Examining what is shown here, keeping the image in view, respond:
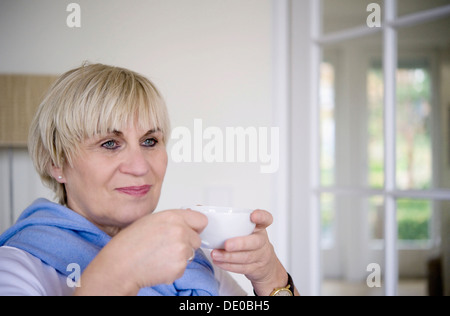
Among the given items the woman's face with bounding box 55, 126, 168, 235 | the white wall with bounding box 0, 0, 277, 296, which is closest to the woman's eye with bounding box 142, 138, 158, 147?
the woman's face with bounding box 55, 126, 168, 235

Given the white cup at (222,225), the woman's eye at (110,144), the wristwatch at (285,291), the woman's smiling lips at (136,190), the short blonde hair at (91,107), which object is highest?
the short blonde hair at (91,107)

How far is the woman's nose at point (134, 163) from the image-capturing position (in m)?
0.74

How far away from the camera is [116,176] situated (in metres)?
0.75

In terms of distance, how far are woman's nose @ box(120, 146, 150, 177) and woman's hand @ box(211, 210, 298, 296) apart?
0.70 ft

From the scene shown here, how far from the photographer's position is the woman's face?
0.75 m

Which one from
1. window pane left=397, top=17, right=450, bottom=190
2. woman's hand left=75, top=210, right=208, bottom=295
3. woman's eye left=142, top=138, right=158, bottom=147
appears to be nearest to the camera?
woman's hand left=75, top=210, right=208, bottom=295

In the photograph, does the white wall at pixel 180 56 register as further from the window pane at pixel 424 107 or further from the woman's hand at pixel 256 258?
the window pane at pixel 424 107

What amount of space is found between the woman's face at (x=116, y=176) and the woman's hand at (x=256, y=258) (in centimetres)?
20

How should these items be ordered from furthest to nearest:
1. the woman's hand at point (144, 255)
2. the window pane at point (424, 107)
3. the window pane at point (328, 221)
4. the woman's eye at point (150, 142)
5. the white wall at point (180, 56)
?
1. the window pane at point (328, 221)
2. the window pane at point (424, 107)
3. the white wall at point (180, 56)
4. the woman's eye at point (150, 142)
5. the woman's hand at point (144, 255)

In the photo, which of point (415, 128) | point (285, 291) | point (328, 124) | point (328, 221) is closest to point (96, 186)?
point (285, 291)

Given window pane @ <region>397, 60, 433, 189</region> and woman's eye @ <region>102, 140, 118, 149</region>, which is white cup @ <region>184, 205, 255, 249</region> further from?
window pane @ <region>397, 60, 433, 189</region>

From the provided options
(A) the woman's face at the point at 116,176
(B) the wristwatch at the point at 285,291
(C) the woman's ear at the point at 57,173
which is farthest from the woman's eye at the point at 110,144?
(B) the wristwatch at the point at 285,291

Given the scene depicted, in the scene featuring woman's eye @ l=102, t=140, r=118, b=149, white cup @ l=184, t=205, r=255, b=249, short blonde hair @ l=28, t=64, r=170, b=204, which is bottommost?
white cup @ l=184, t=205, r=255, b=249

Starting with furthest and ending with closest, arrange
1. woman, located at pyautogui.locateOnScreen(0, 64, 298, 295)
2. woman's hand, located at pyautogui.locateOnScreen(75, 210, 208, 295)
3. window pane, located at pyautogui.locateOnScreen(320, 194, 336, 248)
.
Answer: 1. window pane, located at pyautogui.locateOnScreen(320, 194, 336, 248)
2. woman, located at pyautogui.locateOnScreen(0, 64, 298, 295)
3. woman's hand, located at pyautogui.locateOnScreen(75, 210, 208, 295)
